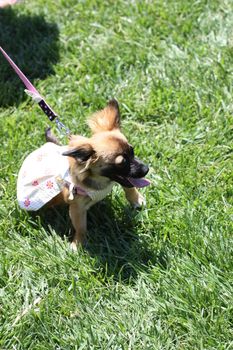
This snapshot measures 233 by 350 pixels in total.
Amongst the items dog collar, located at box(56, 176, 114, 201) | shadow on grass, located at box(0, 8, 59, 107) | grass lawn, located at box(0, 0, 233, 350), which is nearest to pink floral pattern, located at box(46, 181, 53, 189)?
dog collar, located at box(56, 176, 114, 201)

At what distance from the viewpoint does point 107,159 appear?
339 cm

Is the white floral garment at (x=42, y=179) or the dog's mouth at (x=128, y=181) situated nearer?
the dog's mouth at (x=128, y=181)

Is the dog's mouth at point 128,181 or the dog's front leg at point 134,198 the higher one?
the dog's mouth at point 128,181

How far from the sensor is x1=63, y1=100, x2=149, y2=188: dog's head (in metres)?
3.37

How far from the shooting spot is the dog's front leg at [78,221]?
371cm

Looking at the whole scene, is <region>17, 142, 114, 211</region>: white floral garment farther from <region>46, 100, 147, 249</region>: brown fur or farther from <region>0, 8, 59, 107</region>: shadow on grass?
<region>0, 8, 59, 107</region>: shadow on grass

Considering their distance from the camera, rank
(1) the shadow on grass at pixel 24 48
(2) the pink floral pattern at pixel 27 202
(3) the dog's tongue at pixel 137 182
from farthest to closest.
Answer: (1) the shadow on grass at pixel 24 48 → (2) the pink floral pattern at pixel 27 202 → (3) the dog's tongue at pixel 137 182

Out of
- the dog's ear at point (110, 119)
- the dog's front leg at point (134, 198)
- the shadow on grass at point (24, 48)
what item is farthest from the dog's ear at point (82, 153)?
the shadow on grass at point (24, 48)

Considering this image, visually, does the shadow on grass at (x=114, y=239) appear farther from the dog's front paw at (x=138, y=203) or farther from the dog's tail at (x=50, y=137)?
the dog's tail at (x=50, y=137)

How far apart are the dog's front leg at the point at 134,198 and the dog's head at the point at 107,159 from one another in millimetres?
291

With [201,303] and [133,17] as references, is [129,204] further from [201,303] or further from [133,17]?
[133,17]

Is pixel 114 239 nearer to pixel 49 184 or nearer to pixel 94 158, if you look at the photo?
pixel 49 184

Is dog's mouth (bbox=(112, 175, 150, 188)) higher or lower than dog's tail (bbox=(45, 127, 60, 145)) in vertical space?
lower

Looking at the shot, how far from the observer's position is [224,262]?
3.36 metres
